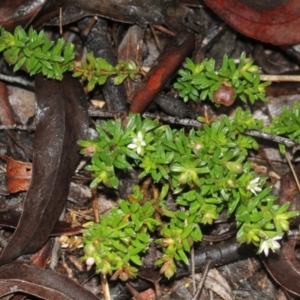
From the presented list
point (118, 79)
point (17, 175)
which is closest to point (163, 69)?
point (118, 79)

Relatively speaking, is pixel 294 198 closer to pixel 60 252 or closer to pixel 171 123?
pixel 171 123

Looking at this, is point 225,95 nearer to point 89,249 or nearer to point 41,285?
point 89,249

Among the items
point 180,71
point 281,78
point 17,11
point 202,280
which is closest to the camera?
point 202,280

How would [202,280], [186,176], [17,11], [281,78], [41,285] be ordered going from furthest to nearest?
[281,78], [17,11], [202,280], [41,285], [186,176]

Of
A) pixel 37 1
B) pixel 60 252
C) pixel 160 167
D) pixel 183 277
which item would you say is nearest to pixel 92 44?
pixel 37 1

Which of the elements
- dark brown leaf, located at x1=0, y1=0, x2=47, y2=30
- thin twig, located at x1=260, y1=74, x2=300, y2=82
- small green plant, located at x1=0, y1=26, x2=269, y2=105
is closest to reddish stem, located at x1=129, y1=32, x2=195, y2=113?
small green plant, located at x1=0, y1=26, x2=269, y2=105

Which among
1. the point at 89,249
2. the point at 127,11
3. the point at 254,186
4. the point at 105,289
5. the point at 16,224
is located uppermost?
the point at 127,11
